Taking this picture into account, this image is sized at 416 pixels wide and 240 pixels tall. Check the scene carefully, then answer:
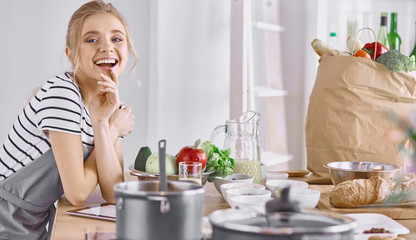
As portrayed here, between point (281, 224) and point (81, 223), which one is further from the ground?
point (281, 224)

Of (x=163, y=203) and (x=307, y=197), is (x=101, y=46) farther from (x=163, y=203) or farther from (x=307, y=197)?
(x=163, y=203)

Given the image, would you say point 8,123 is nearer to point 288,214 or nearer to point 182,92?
point 182,92

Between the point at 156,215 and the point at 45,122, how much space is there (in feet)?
2.84

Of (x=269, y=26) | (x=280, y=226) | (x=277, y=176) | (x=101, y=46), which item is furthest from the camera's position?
(x=269, y=26)

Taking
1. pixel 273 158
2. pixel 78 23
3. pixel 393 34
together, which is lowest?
pixel 273 158

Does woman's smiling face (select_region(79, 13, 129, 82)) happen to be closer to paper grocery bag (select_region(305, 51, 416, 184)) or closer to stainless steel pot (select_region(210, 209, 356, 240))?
paper grocery bag (select_region(305, 51, 416, 184))

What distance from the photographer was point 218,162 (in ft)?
4.57

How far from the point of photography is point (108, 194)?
54.3 inches

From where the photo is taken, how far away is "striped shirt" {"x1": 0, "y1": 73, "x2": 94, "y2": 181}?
144cm

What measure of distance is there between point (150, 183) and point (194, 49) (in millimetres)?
2339

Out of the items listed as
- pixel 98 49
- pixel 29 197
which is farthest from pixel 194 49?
pixel 29 197

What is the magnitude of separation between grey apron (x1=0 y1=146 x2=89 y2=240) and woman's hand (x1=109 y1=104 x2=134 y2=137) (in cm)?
20

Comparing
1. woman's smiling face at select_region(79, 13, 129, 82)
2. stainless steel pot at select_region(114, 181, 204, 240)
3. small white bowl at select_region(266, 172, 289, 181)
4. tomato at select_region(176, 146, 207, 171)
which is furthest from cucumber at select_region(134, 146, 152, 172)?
stainless steel pot at select_region(114, 181, 204, 240)

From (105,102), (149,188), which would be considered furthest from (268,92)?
(149,188)
